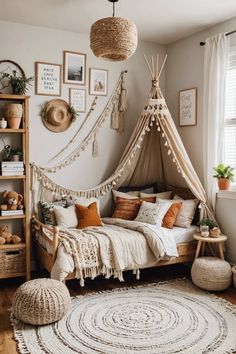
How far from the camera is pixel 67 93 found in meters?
4.62

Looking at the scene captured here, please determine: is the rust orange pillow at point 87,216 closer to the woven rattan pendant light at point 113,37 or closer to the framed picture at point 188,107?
the framed picture at point 188,107

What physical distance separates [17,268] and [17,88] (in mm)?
1932

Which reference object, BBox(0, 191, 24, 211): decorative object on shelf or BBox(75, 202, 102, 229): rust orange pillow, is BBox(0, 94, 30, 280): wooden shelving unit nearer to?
BBox(0, 191, 24, 211): decorative object on shelf

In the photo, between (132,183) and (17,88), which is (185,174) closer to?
(132,183)

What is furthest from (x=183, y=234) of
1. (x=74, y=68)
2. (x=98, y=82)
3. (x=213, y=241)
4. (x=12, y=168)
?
(x=74, y=68)

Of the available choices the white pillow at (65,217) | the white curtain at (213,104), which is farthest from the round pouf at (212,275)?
the white pillow at (65,217)

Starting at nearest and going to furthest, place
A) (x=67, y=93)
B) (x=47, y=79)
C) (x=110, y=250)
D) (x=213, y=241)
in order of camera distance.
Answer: (x=110, y=250) < (x=213, y=241) < (x=47, y=79) < (x=67, y=93)

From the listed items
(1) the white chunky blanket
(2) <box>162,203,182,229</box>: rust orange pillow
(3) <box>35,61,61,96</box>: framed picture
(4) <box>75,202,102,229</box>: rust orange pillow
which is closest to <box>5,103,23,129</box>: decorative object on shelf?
(3) <box>35,61,61,96</box>: framed picture

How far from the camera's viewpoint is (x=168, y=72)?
5.16 meters

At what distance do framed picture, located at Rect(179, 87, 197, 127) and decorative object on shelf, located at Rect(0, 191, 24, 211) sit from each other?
2234mm

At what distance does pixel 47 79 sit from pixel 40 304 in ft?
8.63

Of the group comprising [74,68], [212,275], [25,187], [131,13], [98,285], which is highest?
[131,13]

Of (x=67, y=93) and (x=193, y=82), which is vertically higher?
(x=193, y=82)

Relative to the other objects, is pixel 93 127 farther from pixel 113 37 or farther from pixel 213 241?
pixel 213 241
